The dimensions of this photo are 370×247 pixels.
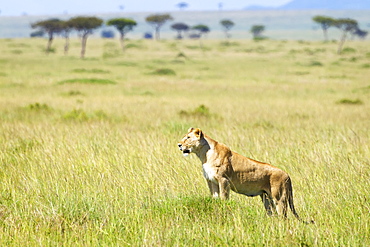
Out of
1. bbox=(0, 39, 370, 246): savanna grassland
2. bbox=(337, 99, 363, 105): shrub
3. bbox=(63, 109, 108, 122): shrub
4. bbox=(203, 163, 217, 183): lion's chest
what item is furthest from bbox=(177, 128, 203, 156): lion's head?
bbox=(337, 99, 363, 105): shrub

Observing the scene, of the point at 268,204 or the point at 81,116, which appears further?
the point at 81,116

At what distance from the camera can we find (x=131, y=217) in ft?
18.1

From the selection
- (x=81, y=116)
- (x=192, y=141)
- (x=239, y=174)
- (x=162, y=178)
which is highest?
(x=192, y=141)

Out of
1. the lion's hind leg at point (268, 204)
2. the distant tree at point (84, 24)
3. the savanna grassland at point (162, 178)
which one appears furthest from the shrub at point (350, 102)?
the distant tree at point (84, 24)

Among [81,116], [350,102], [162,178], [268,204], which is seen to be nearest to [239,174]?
[268,204]

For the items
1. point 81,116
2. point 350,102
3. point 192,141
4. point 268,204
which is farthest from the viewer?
point 350,102

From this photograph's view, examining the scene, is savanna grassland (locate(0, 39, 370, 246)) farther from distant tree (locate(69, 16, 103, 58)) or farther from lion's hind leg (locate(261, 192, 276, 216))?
distant tree (locate(69, 16, 103, 58))

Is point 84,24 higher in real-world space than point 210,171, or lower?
lower

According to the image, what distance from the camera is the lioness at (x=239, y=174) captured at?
5.58 meters

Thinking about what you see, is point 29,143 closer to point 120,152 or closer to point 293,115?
point 120,152

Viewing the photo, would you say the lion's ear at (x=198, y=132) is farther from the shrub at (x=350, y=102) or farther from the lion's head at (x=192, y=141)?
the shrub at (x=350, y=102)

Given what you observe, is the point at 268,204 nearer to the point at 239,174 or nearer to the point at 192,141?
the point at 239,174

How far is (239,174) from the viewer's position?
5652 mm

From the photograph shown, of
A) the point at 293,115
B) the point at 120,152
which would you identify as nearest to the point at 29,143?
the point at 120,152
